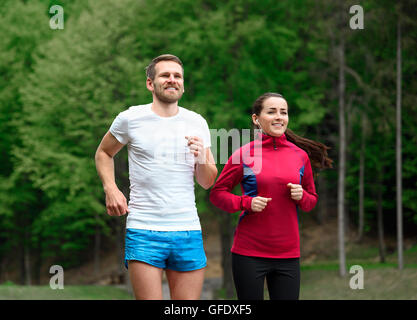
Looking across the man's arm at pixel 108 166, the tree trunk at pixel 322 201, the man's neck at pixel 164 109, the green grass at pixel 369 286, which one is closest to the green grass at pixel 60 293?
the green grass at pixel 369 286

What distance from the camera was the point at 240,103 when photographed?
18.5 meters

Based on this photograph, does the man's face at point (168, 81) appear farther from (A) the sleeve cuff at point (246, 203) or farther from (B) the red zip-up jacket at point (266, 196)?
(A) the sleeve cuff at point (246, 203)

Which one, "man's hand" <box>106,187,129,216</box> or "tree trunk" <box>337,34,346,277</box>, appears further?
"tree trunk" <box>337,34,346,277</box>

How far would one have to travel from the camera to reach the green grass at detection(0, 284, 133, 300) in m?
16.6

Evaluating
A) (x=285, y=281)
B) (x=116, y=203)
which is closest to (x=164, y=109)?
(x=116, y=203)

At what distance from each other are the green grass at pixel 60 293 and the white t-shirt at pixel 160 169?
1352 cm

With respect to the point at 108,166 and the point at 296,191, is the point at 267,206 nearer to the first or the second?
the point at 296,191

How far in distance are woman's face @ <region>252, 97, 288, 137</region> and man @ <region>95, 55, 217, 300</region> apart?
0.61 meters

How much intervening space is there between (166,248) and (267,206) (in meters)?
0.86

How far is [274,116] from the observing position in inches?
175

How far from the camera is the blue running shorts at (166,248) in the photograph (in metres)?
3.88

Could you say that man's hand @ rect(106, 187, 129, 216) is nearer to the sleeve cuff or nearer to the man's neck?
the man's neck

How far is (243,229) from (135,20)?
1688 centimetres

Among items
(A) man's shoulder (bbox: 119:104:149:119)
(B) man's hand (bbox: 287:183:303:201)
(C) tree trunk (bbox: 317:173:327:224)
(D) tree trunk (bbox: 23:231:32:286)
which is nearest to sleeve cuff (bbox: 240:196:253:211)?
(B) man's hand (bbox: 287:183:303:201)
